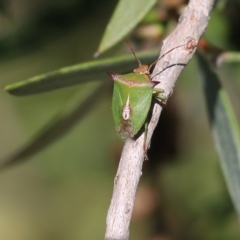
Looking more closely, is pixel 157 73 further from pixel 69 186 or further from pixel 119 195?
pixel 69 186

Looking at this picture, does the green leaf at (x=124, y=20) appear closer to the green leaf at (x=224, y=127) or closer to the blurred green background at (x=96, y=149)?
the green leaf at (x=224, y=127)

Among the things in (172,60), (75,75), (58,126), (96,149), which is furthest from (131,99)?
(96,149)

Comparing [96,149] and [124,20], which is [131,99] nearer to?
[124,20]

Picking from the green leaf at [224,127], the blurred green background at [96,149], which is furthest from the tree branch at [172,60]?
the blurred green background at [96,149]

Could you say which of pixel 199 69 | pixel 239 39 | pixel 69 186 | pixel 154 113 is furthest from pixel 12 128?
pixel 154 113

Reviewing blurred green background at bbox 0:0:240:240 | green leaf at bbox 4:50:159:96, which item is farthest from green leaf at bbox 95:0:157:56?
blurred green background at bbox 0:0:240:240
